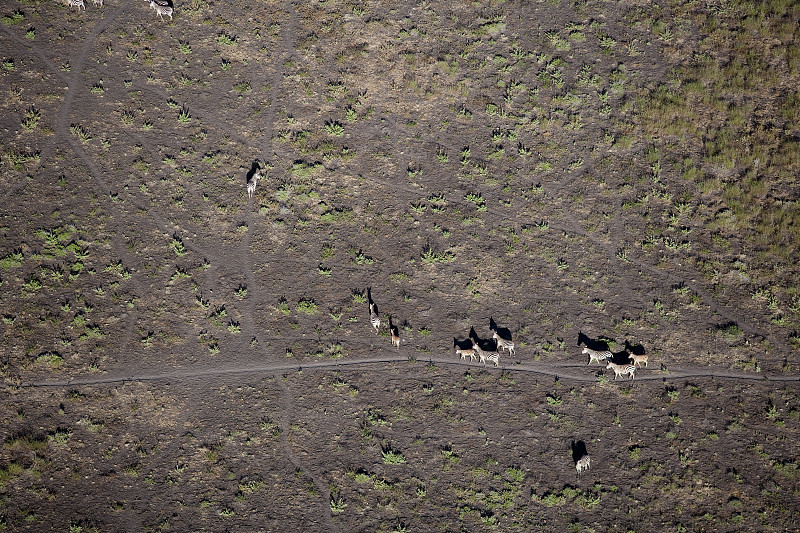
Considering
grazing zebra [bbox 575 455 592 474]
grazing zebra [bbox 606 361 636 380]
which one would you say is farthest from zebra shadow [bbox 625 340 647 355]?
grazing zebra [bbox 575 455 592 474]

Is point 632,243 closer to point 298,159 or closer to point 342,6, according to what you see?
point 298,159

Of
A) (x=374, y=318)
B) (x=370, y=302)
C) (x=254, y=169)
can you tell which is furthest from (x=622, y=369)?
(x=254, y=169)

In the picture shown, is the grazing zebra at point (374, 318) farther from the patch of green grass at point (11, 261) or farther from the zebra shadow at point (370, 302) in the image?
the patch of green grass at point (11, 261)

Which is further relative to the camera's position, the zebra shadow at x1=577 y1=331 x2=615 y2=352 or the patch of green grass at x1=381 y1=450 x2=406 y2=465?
the zebra shadow at x1=577 y1=331 x2=615 y2=352

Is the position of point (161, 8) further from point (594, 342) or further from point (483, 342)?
point (594, 342)

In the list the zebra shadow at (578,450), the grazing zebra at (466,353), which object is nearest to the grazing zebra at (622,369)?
the zebra shadow at (578,450)

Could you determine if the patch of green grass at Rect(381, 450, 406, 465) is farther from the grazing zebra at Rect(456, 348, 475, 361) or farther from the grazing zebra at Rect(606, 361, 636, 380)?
the grazing zebra at Rect(606, 361, 636, 380)

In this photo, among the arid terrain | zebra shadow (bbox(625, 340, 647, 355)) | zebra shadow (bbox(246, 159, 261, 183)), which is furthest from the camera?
zebra shadow (bbox(246, 159, 261, 183))
